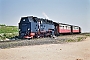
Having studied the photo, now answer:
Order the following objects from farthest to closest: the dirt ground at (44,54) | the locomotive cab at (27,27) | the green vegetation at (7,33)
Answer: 1. the green vegetation at (7,33)
2. the locomotive cab at (27,27)
3. the dirt ground at (44,54)

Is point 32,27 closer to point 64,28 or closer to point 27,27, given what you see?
point 27,27

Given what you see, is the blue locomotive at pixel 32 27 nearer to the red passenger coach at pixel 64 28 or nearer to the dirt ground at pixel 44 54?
the red passenger coach at pixel 64 28

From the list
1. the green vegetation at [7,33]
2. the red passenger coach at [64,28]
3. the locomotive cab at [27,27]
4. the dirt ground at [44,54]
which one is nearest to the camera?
the dirt ground at [44,54]

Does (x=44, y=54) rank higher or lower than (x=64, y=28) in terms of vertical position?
lower

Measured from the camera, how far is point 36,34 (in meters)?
34.2

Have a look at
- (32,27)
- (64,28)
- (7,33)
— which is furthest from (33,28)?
(64,28)

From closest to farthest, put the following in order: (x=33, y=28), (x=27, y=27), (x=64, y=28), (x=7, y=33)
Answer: (x=27, y=27) < (x=33, y=28) < (x=7, y=33) < (x=64, y=28)

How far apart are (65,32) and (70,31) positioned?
3.32m

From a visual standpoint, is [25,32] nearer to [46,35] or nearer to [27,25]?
[27,25]

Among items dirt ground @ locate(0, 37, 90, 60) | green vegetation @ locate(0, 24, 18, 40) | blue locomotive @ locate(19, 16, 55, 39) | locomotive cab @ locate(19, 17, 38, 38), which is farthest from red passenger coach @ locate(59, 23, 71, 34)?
dirt ground @ locate(0, 37, 90, 60)

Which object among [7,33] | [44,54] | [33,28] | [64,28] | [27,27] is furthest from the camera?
[64,28]

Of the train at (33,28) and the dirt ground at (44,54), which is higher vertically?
the train at (33,28)

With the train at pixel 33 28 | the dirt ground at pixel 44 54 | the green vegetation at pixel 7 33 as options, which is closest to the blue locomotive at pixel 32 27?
the train at pixel 33 28

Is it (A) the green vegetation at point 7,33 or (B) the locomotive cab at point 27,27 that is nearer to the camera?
(B) the locomotive cab at point 27,27
